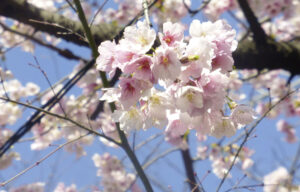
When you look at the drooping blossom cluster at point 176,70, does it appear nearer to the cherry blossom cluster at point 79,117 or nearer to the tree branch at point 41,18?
the tree branch at point 41,18

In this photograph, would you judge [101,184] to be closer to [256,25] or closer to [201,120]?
[256,25]

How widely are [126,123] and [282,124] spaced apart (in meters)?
4.31

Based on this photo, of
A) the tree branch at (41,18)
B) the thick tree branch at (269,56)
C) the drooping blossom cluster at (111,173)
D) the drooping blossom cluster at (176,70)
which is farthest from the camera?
the drooping blossom cluster at (111,173)

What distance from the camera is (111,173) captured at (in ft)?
12.0

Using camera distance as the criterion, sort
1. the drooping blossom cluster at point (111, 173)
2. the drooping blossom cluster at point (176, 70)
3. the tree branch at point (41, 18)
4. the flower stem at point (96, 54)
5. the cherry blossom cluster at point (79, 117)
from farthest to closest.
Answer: the drooping blossom cluster at point (111, 173)
the cherry blossom cluster at point (79, 117)
the tree branch at point (41, 18)
the flower stem at point (96, 54)
the drooping blossom cluster at point (176, 70)

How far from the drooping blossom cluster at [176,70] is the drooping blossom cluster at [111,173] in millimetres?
2711

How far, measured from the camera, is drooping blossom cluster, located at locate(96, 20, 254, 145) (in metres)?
0.88

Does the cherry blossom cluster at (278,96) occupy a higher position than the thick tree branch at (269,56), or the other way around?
the cherry blossom cluster at (278,96)

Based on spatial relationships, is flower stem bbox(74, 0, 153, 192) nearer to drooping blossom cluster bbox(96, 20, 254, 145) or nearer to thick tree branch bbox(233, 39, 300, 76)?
drooping blossom cluster bbox(96, 20, 254, 145)

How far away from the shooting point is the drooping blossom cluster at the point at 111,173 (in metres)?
3.61

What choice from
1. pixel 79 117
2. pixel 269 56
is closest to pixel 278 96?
pixel 269 56

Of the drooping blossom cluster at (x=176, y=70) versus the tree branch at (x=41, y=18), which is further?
the tree branch at (x=41, y=18)

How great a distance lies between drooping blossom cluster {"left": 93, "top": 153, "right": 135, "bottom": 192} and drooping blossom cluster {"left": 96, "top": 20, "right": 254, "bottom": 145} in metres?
2.71

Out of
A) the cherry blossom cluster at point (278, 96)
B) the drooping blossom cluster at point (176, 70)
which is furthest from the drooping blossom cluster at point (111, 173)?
the drooping blossom cluster at point (176, 70)
